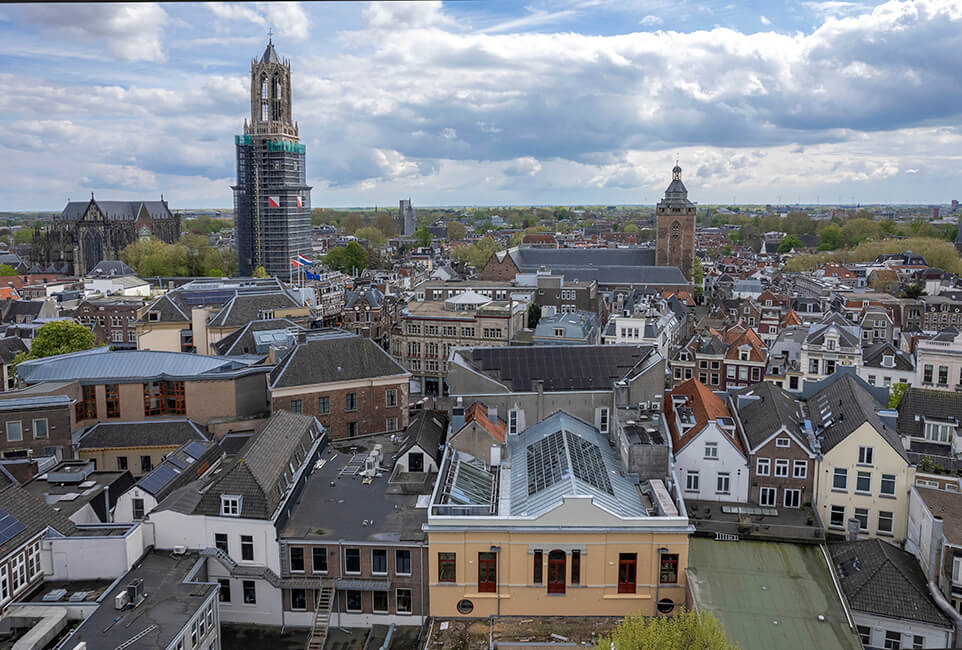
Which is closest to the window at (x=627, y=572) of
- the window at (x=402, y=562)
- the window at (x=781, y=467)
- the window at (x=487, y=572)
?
the window at (x=487, y=572)

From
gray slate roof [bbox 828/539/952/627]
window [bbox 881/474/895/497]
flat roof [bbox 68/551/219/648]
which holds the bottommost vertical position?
gray slate roof [bbox 828/539/952/627]

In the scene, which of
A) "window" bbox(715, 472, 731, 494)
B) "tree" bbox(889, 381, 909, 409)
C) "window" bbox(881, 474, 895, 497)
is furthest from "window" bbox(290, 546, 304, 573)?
"tree" bbox(889, 381, 909, 409)

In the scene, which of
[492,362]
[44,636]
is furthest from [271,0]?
[492,362]

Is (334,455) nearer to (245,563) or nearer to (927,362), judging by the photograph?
(245,563)

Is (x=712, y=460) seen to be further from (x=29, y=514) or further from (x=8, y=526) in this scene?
(x=8, y=526)

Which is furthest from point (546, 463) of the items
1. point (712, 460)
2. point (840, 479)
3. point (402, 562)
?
point (840, 479)

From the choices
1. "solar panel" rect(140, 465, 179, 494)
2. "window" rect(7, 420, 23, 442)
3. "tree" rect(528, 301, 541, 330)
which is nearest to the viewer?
"solar panel" rect(140, 465, 179, 494)

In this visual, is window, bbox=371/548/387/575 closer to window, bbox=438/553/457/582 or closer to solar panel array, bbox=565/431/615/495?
window, bbox=438/553/457/582
